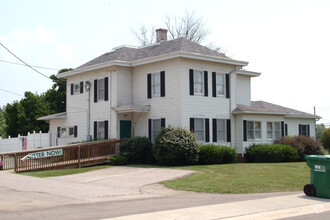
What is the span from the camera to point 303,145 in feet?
94.1

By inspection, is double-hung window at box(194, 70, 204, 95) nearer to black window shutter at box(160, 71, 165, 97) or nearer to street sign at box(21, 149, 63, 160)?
black window shutter at box(160, 71, 165, 97)

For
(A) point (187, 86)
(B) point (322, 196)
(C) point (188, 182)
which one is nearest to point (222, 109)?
(A) point (187, 86)

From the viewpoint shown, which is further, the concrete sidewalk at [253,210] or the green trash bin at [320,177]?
the green trash bin at [320,177]

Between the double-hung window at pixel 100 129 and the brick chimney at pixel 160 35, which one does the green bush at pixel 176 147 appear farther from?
the brick chimney at pixel 160 35

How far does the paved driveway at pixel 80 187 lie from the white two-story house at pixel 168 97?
541cm

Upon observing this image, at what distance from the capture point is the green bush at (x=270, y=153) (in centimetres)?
2673

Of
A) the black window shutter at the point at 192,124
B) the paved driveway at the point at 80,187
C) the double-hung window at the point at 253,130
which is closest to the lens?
the paved driveway at the point at 80,187

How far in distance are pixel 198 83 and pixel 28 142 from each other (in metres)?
18.3

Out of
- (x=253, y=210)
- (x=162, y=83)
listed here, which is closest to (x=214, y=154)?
(x=162, y=83)

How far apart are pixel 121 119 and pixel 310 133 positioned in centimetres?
1892

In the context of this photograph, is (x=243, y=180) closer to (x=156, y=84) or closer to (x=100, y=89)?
(x=156, y=84)

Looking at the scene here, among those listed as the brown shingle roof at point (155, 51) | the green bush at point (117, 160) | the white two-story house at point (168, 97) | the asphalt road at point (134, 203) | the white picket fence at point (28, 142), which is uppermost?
the brown shingle roof at point (155, 51)

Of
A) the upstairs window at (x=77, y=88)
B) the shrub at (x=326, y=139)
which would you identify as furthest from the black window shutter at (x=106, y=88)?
the shrub at (x=326, y=139)

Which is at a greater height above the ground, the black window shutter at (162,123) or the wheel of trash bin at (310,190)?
the black window shutter at (162,123)
